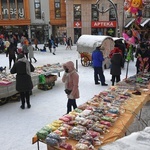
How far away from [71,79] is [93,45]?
730 cm

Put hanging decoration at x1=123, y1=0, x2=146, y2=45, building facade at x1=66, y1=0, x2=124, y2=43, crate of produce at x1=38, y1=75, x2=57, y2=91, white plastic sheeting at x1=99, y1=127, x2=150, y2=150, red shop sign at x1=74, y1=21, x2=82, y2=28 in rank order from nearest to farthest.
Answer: white plastic sheeting at x1=99, y1=127, x2=150, y2=150
hanging decoration at x1=123, y1=0, x2=146, y2=45
crate of produce at x1=38, y1=75, x2=57, y2=91
building facade at x1=66, y1=0, x2=124, y2=43
red shop sign at x1=74, y1=21, x2=82, y2=28

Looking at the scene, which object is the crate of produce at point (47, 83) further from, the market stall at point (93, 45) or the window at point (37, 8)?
the window at point (37, 8)

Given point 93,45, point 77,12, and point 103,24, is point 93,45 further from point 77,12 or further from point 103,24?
point 77,12

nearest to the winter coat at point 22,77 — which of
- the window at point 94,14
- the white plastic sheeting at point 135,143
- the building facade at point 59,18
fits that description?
the white plastic sheeting at point 135,143

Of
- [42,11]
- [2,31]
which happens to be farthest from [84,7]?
[2,31]

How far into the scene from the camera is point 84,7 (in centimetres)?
2761

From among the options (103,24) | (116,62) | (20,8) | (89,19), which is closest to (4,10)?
(20,8)

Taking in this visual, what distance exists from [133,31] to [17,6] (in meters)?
24.6

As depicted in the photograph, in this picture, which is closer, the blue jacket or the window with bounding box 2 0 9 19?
the blue jacket

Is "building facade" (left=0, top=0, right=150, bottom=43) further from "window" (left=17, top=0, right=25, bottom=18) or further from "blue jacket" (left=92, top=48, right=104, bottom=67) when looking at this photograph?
"blue jacket" (left=92, top=48, right=104, bottom=67)

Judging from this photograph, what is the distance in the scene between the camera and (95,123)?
393 cm

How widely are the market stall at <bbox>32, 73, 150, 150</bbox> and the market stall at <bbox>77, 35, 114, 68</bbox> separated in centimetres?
714

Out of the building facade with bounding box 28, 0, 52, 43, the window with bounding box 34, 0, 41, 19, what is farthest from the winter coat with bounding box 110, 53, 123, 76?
the window with bounding box 34, 0, 41, 19

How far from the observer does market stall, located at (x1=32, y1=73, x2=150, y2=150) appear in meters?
3.41
